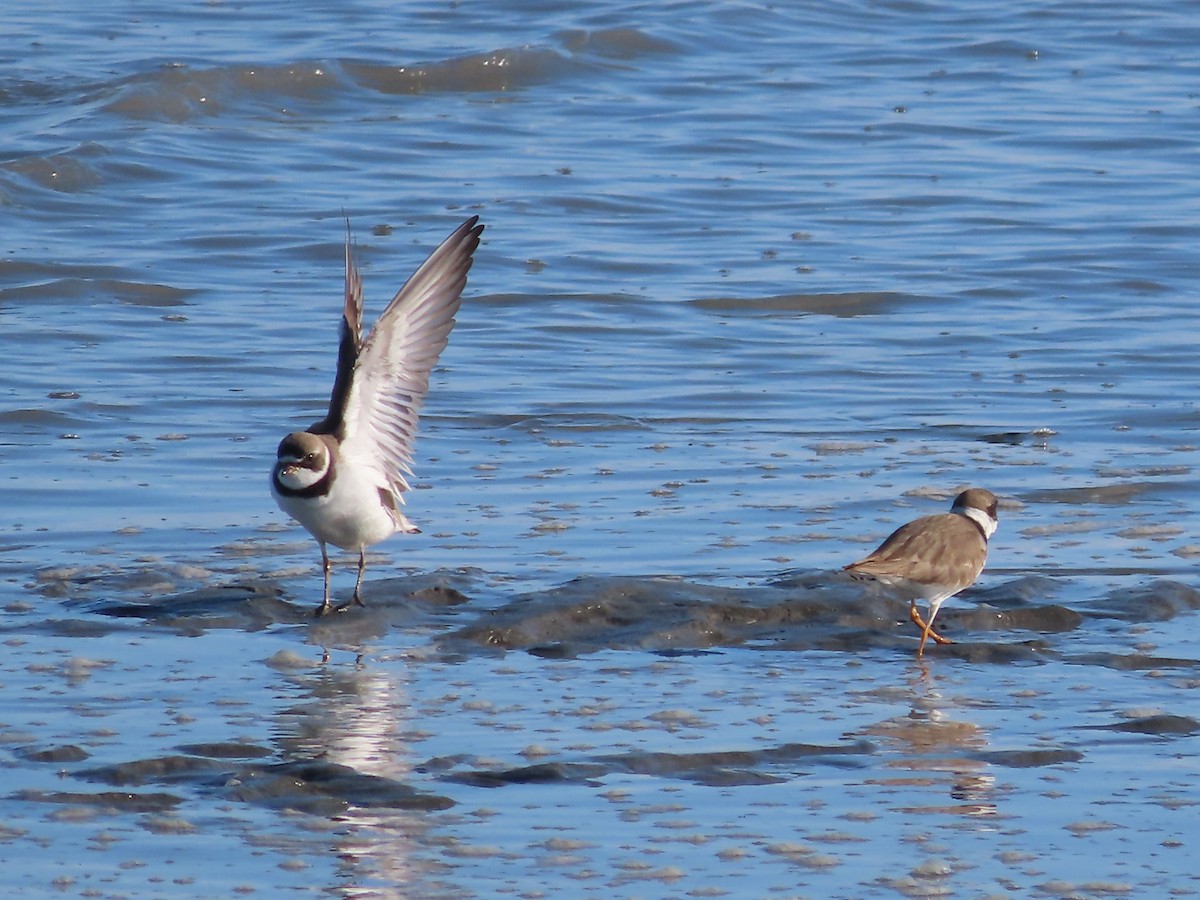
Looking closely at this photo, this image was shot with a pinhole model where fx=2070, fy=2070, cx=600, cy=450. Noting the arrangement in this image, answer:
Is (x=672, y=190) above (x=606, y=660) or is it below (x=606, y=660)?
above

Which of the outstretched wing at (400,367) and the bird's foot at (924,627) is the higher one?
the outstretched wing at (400,367)

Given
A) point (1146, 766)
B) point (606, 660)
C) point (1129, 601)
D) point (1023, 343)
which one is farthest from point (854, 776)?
point (1023, 343)

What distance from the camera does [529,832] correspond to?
204 inches

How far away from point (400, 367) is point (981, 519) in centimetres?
231

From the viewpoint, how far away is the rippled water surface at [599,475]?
5.32 metres

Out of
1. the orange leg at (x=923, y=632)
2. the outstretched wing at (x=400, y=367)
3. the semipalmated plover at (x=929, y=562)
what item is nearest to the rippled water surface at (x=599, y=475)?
the orange leg at (x=923, y=632)

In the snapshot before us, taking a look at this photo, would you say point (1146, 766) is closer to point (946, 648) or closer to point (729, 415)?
point (946, 648)

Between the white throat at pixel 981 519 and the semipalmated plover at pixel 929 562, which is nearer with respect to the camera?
the semipalmated plover at pixel 929 562

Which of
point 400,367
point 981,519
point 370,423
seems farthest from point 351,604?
point 981,519

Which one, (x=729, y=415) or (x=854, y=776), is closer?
(x=854, y=776)

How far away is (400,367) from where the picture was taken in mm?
8102

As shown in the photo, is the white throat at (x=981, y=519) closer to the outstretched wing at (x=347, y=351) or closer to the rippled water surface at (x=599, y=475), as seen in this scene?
the rippled water surface at (x=599, y=475)

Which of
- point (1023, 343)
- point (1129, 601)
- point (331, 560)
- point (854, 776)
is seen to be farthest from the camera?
point (1023, 343)

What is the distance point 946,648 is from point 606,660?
117cm
